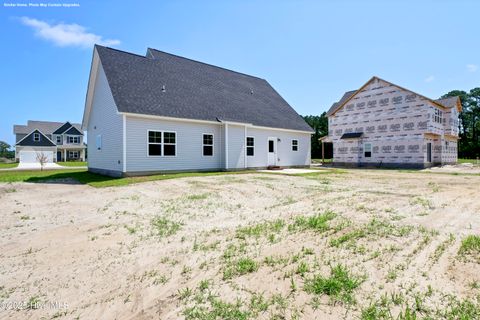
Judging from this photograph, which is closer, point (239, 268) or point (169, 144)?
point (239, 268)

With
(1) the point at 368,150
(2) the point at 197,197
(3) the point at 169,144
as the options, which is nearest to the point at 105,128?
(3) the point at 169,144

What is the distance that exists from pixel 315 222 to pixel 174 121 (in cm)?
1172

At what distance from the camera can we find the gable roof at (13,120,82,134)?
5138 centimetres

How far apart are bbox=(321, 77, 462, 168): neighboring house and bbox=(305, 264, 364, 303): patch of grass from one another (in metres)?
24.6

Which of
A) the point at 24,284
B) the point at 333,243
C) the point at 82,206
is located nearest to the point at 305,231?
the point at 333,243

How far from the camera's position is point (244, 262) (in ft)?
11.8

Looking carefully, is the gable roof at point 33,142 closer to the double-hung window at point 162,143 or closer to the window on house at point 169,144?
the double-hung window at point 162,143

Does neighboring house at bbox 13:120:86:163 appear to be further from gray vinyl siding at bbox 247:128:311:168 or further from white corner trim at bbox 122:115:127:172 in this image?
gray vinyl siding at bbox 247:128:311:168

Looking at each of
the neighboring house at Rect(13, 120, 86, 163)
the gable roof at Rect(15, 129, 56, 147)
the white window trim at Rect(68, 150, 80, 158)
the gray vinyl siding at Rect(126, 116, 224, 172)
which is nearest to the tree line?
the gray vinyl siding at Rect(126, 116, 224, 172)

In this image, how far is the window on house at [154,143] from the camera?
14.3m

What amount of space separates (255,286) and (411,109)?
86.5 ft

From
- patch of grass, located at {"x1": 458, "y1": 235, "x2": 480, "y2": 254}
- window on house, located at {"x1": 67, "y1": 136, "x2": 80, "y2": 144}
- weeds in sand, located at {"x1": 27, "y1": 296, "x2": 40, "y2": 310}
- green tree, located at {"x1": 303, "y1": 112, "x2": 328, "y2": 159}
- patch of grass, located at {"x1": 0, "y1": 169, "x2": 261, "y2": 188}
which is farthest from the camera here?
window on house, located at {"x1": 67, "y1": 136, "x2": 80, "y2": 144}

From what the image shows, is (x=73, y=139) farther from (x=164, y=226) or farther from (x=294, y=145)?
(x=164, y=226)

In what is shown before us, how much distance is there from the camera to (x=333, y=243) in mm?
4137
